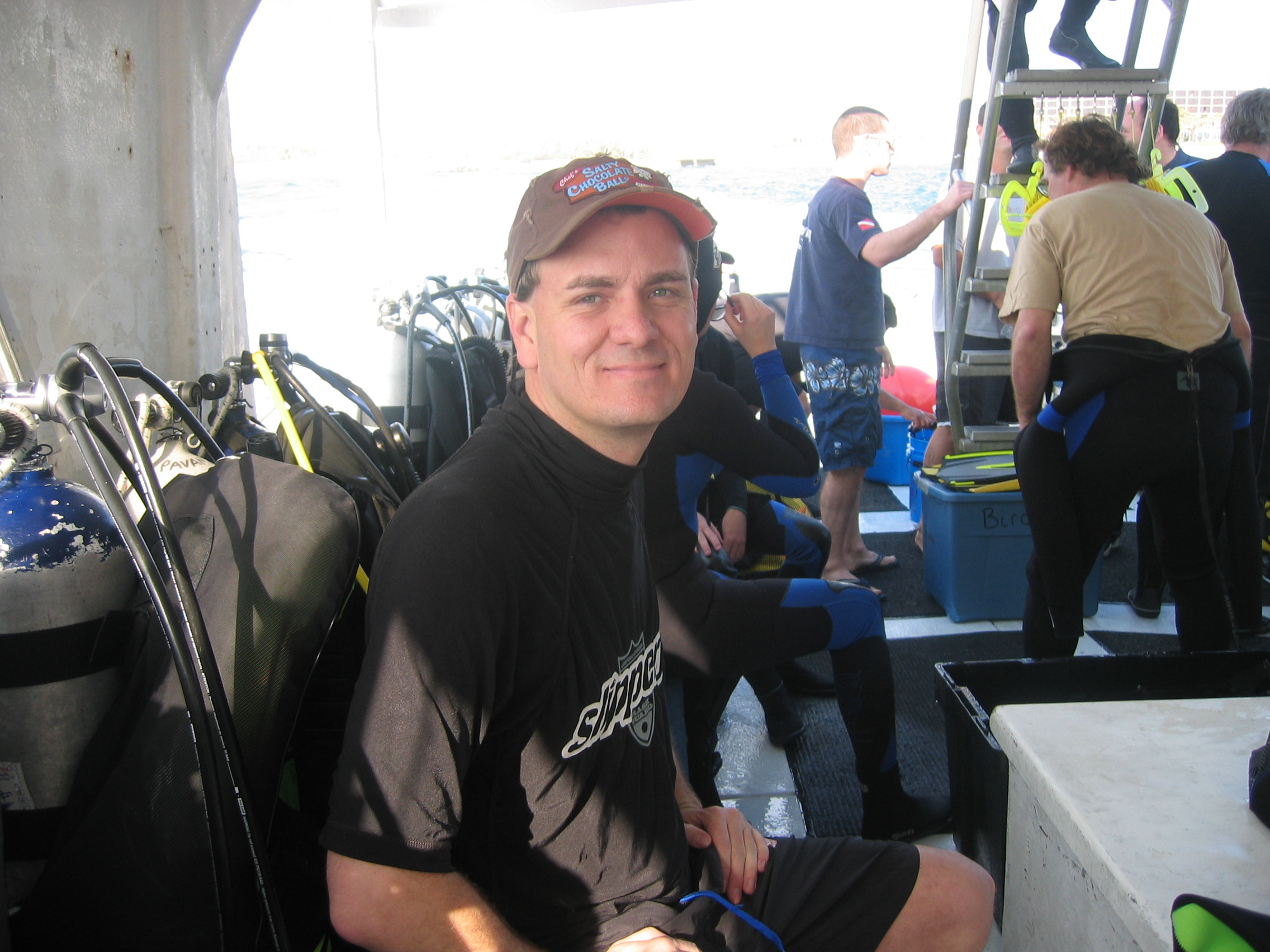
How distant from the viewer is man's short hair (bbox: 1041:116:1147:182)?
234cm

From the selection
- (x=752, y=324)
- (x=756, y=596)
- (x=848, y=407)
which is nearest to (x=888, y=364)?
(x=848, y=407)

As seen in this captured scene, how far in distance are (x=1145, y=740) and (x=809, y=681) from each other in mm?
1749

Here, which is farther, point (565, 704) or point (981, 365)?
point (981, 365)

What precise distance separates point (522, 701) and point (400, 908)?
233 mm

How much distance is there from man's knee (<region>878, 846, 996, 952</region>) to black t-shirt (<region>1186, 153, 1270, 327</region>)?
9.39 feet

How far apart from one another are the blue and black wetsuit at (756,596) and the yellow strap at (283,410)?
684 mm

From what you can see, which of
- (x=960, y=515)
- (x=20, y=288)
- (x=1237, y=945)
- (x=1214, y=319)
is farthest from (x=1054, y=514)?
(x=20, y=288)

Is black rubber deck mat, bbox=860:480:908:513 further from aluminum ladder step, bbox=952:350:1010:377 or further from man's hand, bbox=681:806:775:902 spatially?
man's hand, bbox=681:806:775:902

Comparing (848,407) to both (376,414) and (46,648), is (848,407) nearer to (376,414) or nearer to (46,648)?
(376,414)

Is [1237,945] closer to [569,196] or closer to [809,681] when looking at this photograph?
[569,196]

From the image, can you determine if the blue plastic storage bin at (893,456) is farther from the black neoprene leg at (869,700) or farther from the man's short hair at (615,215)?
the man's short hair at (615,215)

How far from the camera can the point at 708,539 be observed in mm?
2662

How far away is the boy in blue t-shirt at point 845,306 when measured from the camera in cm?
339

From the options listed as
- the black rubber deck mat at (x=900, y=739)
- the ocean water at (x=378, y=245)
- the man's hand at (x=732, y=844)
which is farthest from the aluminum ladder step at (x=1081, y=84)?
the man's hand at (x=732, y=844)
